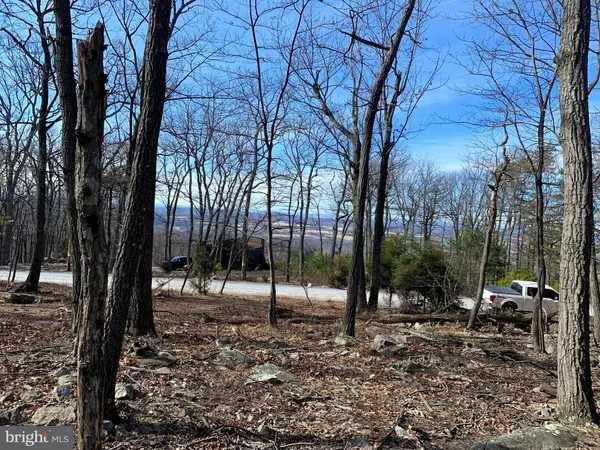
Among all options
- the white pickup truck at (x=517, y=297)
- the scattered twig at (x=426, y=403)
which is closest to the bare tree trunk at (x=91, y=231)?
the scattered twig at (x=426, y=403)

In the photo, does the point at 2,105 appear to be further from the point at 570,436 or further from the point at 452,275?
the point at 570,436

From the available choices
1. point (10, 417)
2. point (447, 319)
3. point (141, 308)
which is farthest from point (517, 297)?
point (10, 417)

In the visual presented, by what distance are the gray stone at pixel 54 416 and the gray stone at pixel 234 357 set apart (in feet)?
8.93

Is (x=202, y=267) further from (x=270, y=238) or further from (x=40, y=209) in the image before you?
(x=270, y=238)

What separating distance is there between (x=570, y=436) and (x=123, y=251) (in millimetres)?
4354

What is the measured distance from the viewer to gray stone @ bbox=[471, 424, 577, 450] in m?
3.86

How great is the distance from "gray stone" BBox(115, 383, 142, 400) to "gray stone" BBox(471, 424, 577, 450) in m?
3.10

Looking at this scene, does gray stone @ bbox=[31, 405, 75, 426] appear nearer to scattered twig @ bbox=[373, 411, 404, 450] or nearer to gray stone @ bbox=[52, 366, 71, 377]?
gray stone @ bbox=[52, 366, 71, 377]

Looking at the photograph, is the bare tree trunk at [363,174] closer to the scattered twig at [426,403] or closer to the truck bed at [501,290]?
the scattered twig at [426,403]

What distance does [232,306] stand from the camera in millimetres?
14461

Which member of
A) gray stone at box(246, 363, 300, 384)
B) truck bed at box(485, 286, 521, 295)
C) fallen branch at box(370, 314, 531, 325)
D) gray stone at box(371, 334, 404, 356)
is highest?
truck bed at box(485, 286, 521, 295)

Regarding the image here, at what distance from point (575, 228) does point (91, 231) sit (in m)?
4.46

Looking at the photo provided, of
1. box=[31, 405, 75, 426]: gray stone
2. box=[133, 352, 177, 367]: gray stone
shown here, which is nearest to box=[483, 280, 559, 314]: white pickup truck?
box=[133, 352, 177, 367]: gray stone

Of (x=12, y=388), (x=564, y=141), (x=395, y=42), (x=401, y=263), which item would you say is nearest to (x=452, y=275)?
(x=401, y=263)
